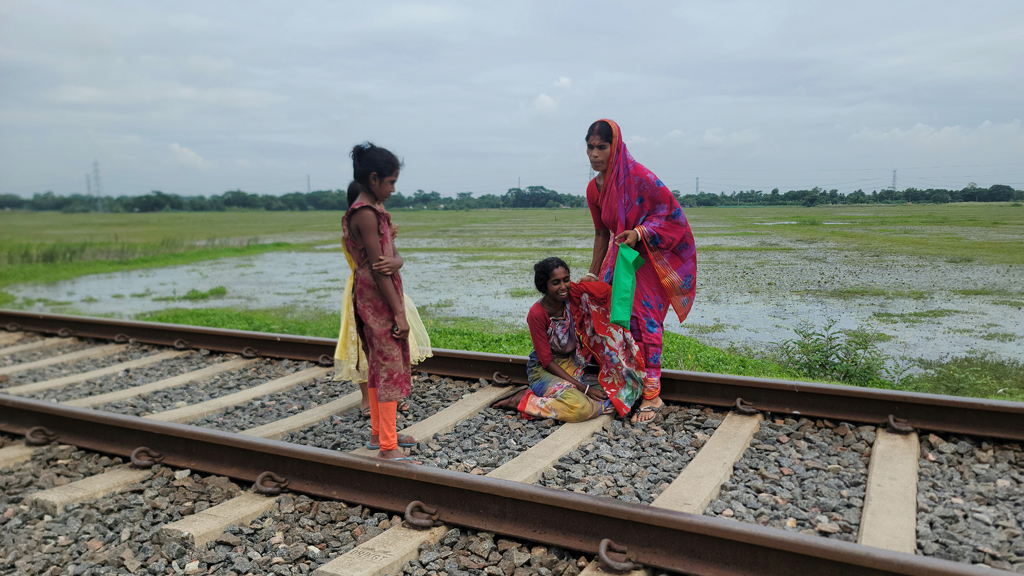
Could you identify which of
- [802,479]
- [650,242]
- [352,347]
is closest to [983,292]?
[650,242]

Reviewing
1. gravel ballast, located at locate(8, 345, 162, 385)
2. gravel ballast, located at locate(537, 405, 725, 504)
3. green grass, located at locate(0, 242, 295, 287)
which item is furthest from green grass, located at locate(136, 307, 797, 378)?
green grass, located at locate(0, 242, 295, 287)

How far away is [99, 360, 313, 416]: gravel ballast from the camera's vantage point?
5527 mm

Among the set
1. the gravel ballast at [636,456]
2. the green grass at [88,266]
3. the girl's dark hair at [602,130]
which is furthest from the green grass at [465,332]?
the green grass at [88,266]

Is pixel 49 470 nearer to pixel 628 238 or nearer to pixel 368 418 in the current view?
pixel 368 418

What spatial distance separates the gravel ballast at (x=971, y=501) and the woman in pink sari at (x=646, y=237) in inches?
63.4

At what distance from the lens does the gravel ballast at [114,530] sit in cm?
320

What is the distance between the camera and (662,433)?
428 centimetres

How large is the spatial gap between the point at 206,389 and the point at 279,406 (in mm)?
1019

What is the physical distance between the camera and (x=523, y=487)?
3.12 meters

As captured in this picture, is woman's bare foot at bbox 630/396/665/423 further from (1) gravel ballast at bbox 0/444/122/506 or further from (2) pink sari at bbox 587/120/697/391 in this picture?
(1) gravel ballast at bbox 0/444/122/506

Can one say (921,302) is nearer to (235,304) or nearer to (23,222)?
(235,304)

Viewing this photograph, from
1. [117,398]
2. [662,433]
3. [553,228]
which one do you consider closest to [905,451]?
[662,433]

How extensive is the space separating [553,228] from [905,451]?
12.3 m

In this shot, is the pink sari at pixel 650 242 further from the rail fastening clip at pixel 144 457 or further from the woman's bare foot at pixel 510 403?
the rail fastening clip at pixel 144 457
